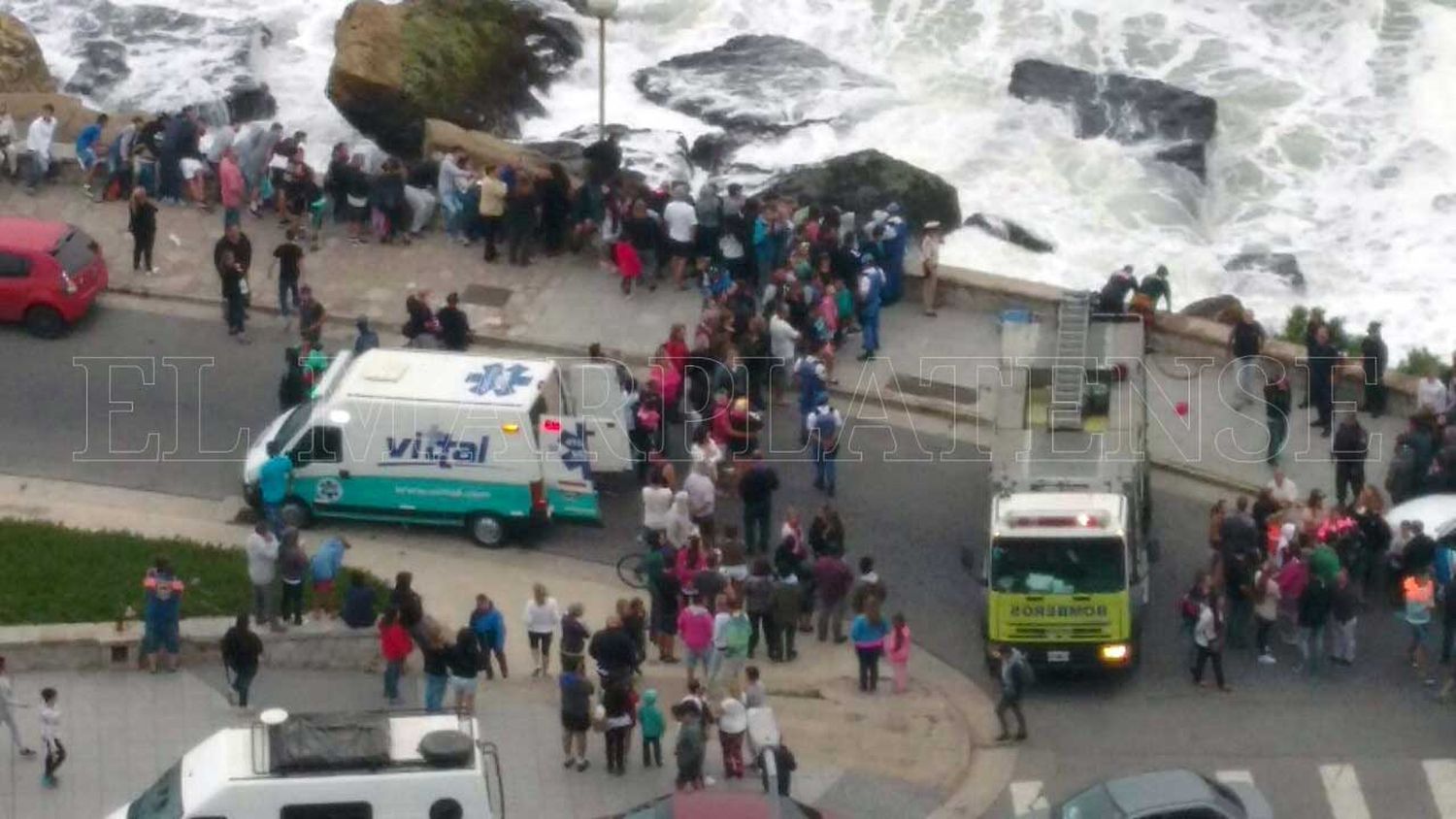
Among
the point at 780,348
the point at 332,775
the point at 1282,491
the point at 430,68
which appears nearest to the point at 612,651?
Answer: the point at 332,775

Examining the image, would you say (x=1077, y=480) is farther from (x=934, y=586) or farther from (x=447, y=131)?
(x=447, y=131)

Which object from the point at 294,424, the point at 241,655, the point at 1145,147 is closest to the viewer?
the point at 241,655

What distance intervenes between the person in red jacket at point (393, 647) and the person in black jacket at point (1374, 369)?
1314cm

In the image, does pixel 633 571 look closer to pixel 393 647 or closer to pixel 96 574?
pixel 393 647

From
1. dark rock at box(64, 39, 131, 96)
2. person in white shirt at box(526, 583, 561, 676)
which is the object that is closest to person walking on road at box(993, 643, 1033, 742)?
person in white shirt at box(526, 583, 561, 676)

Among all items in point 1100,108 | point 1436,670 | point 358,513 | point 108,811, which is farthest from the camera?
point 1100,108

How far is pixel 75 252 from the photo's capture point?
40.2 m

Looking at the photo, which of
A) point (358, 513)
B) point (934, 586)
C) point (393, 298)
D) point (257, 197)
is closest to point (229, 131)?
point (257, 197)

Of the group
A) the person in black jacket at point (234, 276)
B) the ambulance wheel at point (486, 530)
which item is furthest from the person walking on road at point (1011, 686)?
the person in black jacket at point (234, 276)

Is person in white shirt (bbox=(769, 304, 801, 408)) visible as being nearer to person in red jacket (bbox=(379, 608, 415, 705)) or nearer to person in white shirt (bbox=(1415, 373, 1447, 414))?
person in white shirt (bbox=(1415, 373, 1447, 414))

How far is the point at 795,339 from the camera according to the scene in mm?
39438

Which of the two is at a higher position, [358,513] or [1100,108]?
[1100,108]

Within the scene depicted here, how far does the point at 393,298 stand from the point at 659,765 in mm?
11507

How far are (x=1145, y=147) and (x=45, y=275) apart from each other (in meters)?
22.0
